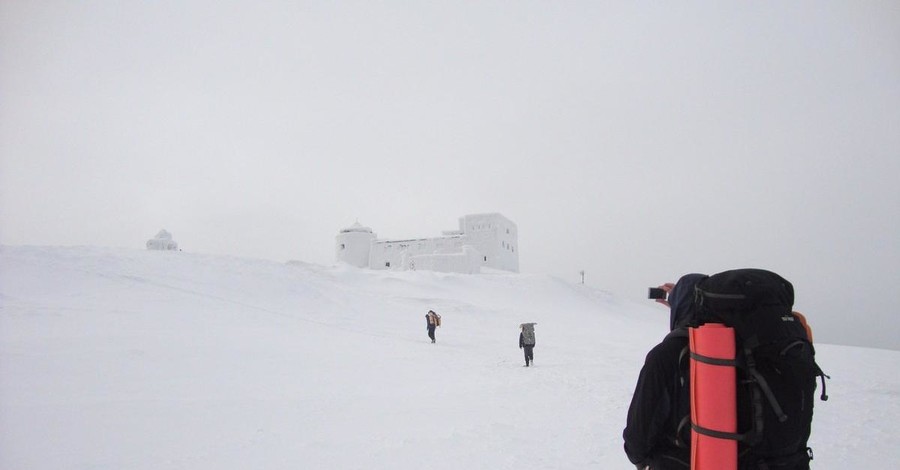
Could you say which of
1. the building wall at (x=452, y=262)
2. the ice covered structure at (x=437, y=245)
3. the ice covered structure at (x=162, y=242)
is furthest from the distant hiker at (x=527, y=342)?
the ice covered structure at (x=162, y=242)

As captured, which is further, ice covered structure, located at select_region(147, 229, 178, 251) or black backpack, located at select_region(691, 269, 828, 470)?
ice covered structure, located at select_region(147, 229, 178, 251)

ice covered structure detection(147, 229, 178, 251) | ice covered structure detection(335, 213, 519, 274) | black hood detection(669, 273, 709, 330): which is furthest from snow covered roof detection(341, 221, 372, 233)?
black hood detection(669, 273, 709, 330)

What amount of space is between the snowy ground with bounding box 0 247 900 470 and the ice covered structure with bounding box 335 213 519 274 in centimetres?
3277

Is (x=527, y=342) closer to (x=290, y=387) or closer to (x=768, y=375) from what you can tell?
(x=290, y=387)

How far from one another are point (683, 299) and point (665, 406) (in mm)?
682

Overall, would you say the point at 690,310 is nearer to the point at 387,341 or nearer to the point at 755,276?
the point at 755,276

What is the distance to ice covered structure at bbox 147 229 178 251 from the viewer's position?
43.7 m

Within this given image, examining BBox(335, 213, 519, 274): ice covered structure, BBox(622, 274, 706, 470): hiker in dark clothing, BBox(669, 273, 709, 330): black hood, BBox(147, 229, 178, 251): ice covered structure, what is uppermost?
BBox(335, 213, 519, 274): ice covered structure

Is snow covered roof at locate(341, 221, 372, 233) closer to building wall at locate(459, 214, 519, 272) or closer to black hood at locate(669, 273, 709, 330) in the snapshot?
building wall at locate(459, 214, 519, 272)

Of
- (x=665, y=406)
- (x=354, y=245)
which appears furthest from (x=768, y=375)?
(x=354, y=245)

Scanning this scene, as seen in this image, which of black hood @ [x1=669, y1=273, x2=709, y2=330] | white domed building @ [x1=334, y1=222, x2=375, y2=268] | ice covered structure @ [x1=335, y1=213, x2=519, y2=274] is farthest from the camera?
white domed building @ [x1=334, y1=222, x2=375, y2=268]

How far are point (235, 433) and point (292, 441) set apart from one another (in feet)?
2.97

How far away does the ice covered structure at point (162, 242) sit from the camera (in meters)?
43.7

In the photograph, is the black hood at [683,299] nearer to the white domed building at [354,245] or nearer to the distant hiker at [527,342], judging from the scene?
the distant hiker at [527,342]
